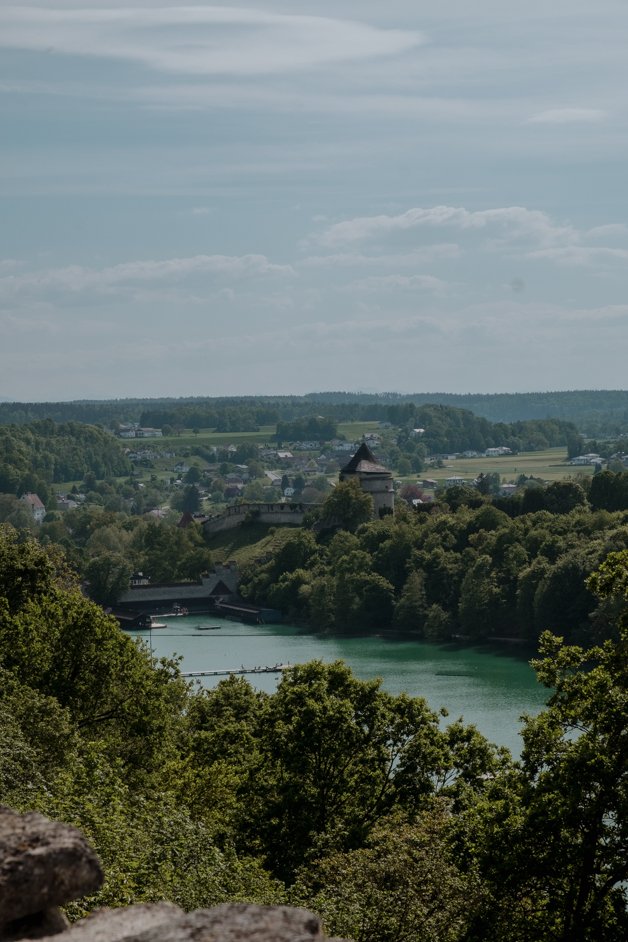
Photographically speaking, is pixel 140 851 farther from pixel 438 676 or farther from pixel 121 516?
pixel 121 516

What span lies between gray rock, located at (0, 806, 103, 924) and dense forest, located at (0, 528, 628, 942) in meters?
7.37

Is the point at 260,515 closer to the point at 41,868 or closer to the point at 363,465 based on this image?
the point at 363,465

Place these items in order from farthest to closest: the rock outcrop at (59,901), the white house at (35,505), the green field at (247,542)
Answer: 1. the white house at (35,505)
2. the green field at (247,542)
3. the rock outcrop at (59,901)

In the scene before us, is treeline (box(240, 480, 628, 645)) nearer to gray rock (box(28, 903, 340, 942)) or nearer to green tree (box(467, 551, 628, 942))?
green tree (box(467, 551, 628, 942))

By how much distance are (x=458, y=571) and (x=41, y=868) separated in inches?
3157

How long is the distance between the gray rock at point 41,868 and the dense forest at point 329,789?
24.2ft

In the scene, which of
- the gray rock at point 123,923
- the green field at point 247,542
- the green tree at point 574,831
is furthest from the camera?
the green field at point 247,542

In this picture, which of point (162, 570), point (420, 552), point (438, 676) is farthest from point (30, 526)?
point (438, 676)

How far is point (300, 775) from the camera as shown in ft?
67.8

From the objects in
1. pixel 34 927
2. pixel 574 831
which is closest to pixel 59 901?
pixel 34 927

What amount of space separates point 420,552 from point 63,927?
8372 centimetres

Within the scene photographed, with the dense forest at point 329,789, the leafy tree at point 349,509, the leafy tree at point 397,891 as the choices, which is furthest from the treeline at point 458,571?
the leafy tree at point 397,891

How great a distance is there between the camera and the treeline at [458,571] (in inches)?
2931

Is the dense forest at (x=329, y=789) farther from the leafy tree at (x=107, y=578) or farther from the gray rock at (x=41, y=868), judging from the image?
the leafy tree at (x=107, y=578)
